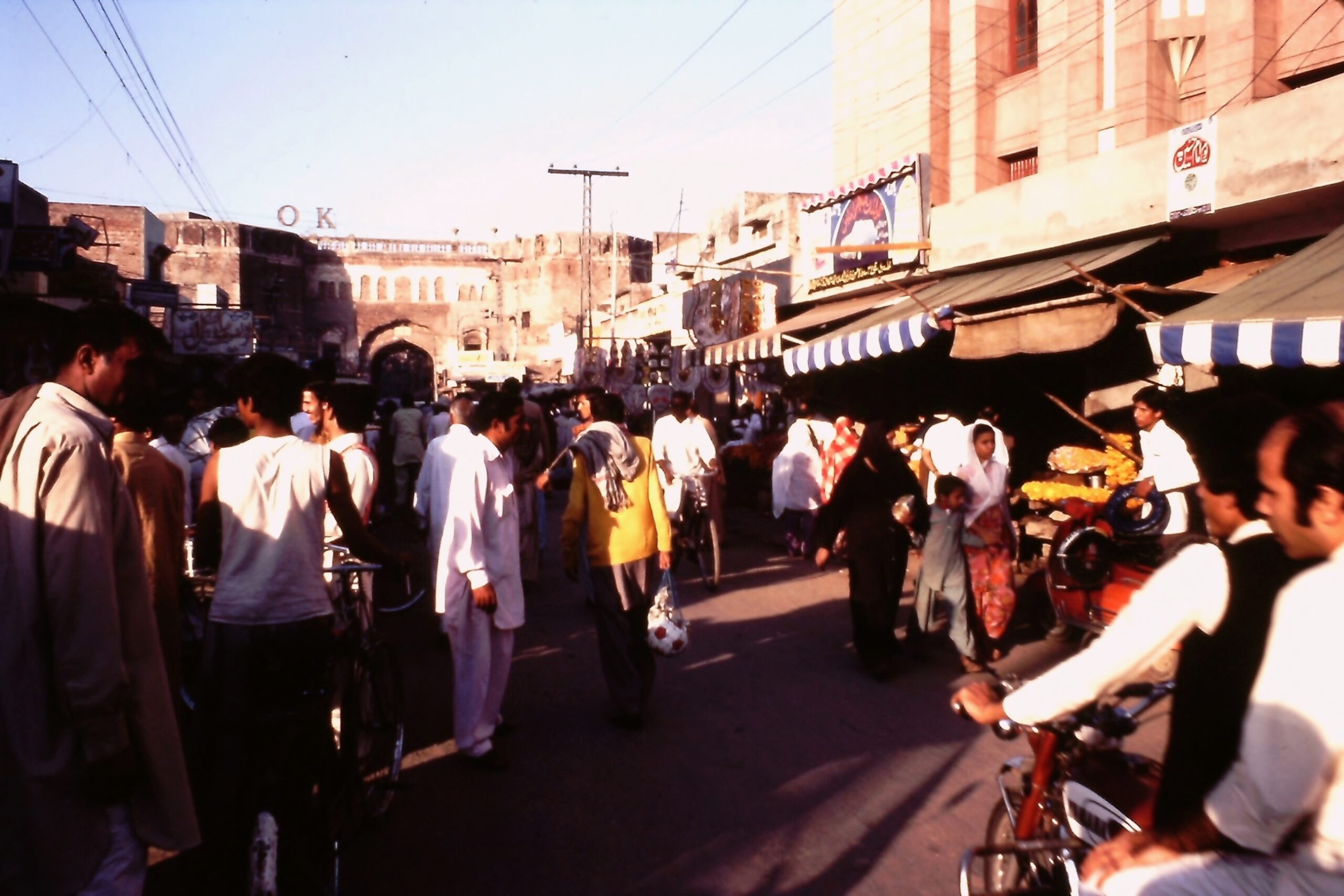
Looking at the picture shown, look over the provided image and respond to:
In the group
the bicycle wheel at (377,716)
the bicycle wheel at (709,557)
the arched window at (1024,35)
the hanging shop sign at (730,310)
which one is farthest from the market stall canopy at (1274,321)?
the hanging shop sign at (730,310)

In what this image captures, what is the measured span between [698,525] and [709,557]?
0.91 meters

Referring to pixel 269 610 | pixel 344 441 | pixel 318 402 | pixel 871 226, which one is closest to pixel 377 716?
pixel 269 610

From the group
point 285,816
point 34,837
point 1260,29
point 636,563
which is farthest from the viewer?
point 1260,29

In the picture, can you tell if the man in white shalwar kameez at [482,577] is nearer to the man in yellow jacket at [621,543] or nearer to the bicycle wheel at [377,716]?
the bicycle wheel at [377,716]

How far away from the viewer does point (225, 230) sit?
142ft

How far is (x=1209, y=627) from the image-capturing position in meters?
2.07

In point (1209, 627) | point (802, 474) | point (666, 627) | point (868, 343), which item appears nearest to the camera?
point (1209, 627)

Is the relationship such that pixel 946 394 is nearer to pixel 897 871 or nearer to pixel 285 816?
pixel 897 871

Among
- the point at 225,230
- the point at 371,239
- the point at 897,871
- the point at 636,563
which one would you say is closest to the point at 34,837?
the point at 897,871

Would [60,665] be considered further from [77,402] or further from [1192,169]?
[1192,169]

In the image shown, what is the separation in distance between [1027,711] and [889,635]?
180 inches

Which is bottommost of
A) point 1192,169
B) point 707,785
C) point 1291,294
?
point 707,785

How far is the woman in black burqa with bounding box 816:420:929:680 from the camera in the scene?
672 centimetres

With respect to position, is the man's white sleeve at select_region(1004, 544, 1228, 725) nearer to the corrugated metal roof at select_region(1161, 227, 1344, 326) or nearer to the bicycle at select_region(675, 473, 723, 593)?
the corrugated metal roof at select_region(1161, 227, 1344, 326)
